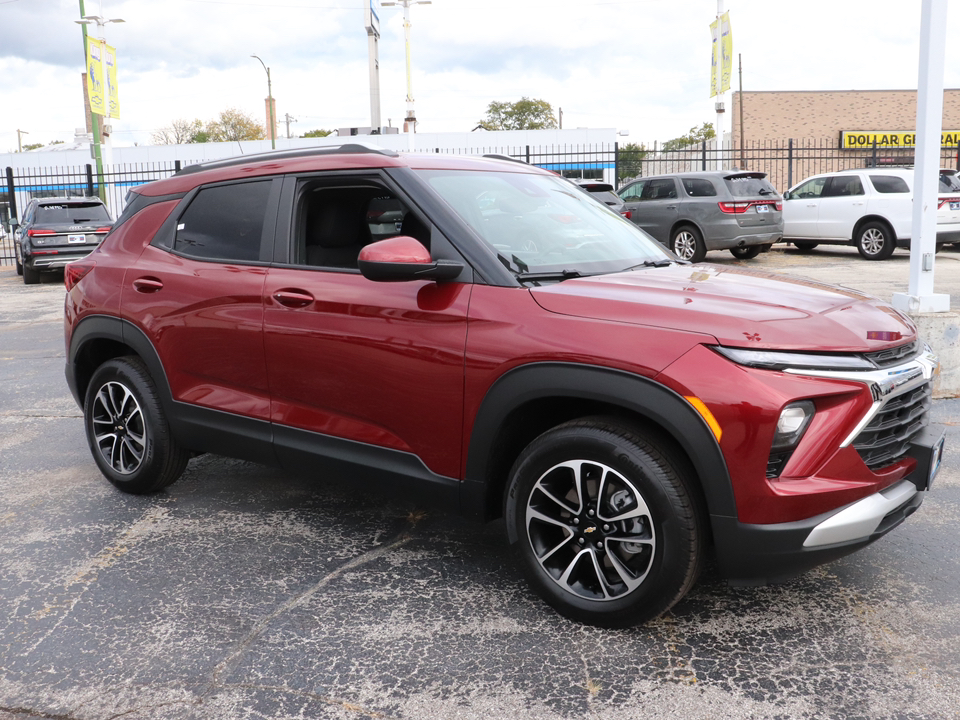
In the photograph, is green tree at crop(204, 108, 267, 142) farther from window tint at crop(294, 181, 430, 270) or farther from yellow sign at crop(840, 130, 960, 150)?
window tint at crop(294, 181, 430, 270)

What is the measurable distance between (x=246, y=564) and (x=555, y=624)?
56.8 inches

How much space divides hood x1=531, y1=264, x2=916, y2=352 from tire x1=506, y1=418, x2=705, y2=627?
1.37 ft

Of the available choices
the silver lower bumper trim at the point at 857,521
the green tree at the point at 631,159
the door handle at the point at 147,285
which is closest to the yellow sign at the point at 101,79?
the green tree at the point at 631,159

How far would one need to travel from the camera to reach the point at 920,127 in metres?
6.29

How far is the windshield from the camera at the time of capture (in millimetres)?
3574

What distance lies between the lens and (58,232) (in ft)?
57.7

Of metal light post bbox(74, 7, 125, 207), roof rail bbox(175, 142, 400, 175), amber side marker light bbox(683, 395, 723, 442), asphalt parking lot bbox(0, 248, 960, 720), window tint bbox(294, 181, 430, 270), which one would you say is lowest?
asphalt parking lot bbox(0, 248, 960, 720)

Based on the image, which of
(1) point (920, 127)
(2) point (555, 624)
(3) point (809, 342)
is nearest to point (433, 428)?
(2) point (555, 624)

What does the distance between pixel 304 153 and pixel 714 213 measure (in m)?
13.0

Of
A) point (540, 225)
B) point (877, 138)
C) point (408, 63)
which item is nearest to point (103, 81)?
point (408, 63)

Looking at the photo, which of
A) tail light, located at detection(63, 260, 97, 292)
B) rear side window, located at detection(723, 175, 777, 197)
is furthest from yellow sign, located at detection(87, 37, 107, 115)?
tail light, located at detection(63, 260, 97, 292)

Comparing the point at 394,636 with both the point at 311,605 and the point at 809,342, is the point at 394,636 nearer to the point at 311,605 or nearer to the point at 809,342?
the point at 311,605

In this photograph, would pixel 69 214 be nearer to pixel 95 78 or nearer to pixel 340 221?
pixel 95 78

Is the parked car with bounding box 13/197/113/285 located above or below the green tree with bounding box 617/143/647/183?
below
